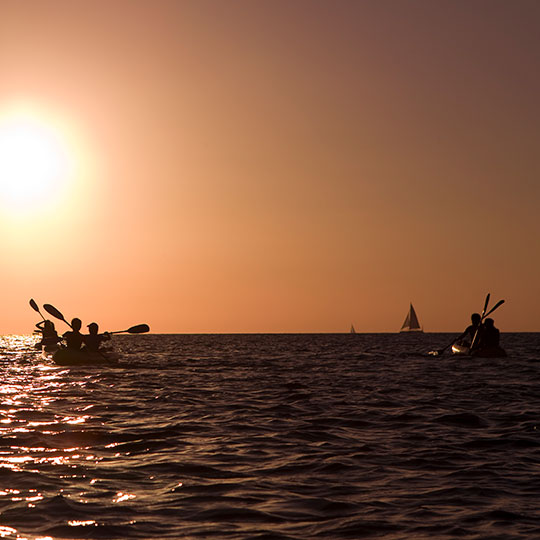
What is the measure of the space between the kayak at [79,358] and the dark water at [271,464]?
12.6m

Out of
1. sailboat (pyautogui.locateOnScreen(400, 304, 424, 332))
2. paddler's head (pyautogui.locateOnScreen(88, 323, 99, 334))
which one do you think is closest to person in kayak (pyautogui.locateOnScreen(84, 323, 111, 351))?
paddler's head (pyautogui.locateOnScreen(88, 323, 99, 334))

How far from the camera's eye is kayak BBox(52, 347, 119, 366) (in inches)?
1296

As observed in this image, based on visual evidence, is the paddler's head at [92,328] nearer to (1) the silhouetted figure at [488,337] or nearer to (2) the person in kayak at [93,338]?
(2) the person in kayak at [93,338]

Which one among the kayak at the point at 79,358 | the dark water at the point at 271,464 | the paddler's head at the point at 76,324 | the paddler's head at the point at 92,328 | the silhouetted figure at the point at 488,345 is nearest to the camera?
the dark water at the point at 271,464

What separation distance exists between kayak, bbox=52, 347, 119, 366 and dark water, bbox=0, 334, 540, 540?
12.6 m

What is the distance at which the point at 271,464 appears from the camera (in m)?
10.3

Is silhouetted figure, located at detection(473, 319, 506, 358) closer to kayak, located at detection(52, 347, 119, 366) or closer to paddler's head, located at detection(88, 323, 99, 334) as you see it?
kayak, located at detection(52, 347, 119, 366)

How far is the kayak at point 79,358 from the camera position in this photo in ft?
108

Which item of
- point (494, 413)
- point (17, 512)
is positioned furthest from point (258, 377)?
point (17, 512)

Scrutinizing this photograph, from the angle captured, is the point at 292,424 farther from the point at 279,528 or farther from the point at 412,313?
the point at 412,313

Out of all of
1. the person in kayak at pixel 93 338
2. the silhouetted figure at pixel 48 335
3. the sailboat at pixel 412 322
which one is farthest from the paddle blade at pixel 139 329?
the sailboat at pixel 412 322

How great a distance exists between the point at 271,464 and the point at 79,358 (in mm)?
24462

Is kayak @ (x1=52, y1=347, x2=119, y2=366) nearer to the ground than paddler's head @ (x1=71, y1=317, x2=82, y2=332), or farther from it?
nearer to the ground

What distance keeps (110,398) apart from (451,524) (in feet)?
43.1
